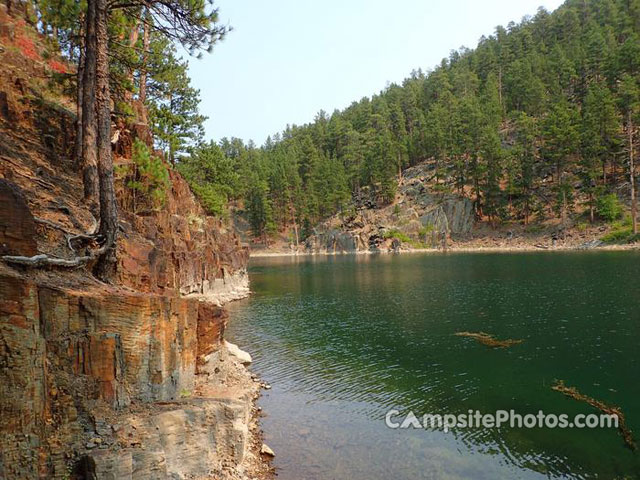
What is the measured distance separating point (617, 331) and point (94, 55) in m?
28.3

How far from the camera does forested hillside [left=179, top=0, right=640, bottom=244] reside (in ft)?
252

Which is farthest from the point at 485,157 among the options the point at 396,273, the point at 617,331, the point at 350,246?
the point at 617,331

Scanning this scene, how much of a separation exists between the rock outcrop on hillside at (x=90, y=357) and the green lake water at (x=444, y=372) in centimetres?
326

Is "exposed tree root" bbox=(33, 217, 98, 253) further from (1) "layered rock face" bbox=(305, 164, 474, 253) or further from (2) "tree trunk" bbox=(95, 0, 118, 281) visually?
(1) "layered rock face" bbox=(305, 164, 474, 253)

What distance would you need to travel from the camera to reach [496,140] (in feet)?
298

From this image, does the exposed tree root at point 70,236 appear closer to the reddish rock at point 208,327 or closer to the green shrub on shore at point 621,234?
the reddish rock at point 208,327

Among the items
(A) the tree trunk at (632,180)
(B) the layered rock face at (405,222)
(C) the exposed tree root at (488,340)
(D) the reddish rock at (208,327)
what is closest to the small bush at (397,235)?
(B) the layered rock face at (405,222)

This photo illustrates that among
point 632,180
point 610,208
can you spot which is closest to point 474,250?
point 610,208

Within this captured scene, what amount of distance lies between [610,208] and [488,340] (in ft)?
211

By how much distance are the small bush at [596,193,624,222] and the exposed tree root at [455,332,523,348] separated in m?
62.8

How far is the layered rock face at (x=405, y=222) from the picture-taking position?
95250mm

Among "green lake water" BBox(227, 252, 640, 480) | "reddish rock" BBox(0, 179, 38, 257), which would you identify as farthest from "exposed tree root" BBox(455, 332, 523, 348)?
"reddish rock" BBox(0, 179, 38, 257)

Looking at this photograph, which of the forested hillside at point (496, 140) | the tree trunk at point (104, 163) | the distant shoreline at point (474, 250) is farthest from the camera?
the forested hillside at point (496, 140)

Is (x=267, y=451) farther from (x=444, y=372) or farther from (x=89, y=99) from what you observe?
(x=89, y=99)
